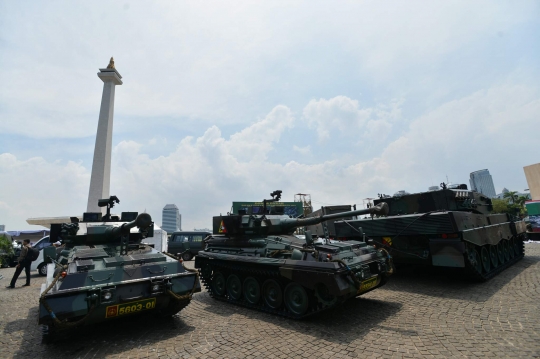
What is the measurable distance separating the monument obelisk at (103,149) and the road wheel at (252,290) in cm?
2740

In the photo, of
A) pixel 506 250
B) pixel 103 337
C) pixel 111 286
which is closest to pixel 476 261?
pixel 506 250

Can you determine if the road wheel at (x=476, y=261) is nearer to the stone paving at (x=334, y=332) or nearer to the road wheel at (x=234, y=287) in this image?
the stone paving at (x=334, y=332)

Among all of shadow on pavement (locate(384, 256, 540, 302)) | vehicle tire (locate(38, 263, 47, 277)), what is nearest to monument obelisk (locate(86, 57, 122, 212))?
vehicle tire (locate(38, 263, 47, 277))

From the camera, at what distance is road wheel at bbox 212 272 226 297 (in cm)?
809

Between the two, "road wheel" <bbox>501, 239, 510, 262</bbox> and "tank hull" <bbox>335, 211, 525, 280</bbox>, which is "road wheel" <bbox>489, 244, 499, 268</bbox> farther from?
"road wheel" <bbox>501, 239, 510, 262</bbox>

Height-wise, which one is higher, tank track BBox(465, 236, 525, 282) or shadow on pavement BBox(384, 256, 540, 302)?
tank track BBox(465, 236, 525, 282)

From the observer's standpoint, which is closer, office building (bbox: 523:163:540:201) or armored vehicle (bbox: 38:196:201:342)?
armored vehicle (bbox: 38:196:201:342)

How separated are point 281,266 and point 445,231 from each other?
15.5 feet

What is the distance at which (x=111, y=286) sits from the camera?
199 inches

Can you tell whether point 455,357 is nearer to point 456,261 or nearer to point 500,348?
point 500,348

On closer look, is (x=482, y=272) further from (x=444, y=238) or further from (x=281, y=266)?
(x=281, y=266)

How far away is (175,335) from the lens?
211 inches

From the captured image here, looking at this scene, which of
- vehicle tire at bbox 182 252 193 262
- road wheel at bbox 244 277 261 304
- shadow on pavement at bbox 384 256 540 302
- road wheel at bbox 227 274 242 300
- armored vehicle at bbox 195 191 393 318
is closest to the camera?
armored vehicle at bbox 195 191 393 318

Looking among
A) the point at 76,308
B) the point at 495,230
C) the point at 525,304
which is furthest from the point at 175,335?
the point at 495,230
